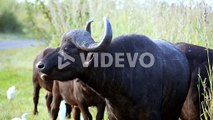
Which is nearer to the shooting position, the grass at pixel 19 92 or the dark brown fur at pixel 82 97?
the dark brown fur at pixel 82 97

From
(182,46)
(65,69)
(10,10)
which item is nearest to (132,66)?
(65,69)

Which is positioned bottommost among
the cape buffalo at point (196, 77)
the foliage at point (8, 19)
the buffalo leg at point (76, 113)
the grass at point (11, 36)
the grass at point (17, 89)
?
the grass at point (11, 36)

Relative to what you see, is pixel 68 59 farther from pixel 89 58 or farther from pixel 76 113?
pixel 76 113

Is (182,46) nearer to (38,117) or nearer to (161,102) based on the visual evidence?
(161,102)

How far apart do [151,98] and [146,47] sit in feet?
2.21

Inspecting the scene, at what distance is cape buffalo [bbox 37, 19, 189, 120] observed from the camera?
6930mm

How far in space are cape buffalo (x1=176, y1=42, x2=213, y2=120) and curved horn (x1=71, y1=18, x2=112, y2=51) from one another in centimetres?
196

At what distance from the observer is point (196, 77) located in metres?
8.38

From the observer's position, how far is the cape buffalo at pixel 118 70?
273 inches

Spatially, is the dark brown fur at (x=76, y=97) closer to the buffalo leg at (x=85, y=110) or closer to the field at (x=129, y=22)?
the buffalo leg at (x=85, y=110)

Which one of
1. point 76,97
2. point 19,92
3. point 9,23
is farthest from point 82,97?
point 9,23

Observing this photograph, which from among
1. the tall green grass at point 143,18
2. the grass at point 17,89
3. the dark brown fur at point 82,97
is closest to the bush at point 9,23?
the grass at point 17,89

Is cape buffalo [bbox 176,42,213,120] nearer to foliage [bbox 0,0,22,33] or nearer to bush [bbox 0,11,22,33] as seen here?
foliage [bbox 0,0,22,33]

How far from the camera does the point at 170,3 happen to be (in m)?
11.6
